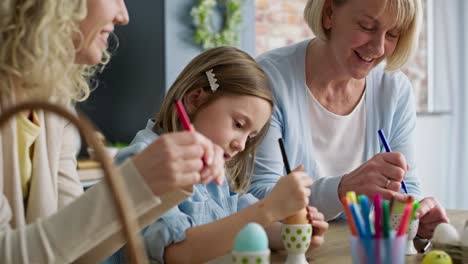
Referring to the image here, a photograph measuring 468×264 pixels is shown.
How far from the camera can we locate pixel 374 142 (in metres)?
1.92

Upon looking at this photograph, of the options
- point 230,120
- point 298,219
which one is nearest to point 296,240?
point 298,219

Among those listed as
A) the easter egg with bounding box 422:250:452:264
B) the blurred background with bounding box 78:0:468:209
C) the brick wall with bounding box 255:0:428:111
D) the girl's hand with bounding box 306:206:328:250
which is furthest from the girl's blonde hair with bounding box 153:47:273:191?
the brick wall with bounding box 255:0:428:111

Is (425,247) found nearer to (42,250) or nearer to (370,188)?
(370,188)

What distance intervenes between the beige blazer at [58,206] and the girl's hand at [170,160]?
0.01 meters

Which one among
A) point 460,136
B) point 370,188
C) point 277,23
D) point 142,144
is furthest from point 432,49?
point 142,144

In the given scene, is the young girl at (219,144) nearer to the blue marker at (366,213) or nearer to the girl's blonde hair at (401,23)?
the blue marker at (366,213)

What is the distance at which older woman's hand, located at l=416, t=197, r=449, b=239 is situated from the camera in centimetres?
150

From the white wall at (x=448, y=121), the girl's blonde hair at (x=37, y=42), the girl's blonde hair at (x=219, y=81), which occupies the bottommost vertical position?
the white wall at (x=448, y=121)

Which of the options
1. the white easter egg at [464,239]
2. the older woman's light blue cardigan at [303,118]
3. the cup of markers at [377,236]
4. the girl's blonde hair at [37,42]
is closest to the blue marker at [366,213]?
the cup of markers at [377,236]

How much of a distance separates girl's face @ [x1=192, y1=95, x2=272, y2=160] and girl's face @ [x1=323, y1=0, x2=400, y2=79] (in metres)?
0.45

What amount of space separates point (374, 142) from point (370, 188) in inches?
17.2

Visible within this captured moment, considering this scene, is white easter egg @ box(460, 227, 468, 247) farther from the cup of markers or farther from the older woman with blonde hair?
the older woman with blonde hair

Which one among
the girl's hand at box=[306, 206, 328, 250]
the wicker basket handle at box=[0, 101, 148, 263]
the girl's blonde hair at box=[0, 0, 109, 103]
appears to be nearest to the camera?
the wicker basket handle at box=[0, 101, 148, 263]

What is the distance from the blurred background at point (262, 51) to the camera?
3416 millimetres
